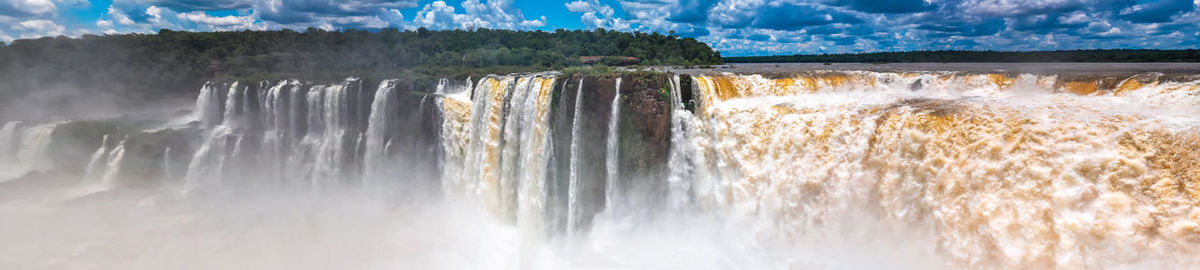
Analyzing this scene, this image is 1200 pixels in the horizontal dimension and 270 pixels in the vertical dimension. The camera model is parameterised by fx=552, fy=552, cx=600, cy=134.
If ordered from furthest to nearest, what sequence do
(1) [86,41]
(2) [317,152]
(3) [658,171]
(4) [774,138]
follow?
(1) [86,41] < (2) [317,152] < (3) [658,171] < (4) [774,138]

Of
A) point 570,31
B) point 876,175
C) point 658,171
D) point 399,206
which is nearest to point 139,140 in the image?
point 399,206

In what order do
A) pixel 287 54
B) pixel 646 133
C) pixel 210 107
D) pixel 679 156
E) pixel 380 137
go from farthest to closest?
pixel 287 54
pixel 210 107
pixel 380 137
pixel 646 133
pixel 679 156

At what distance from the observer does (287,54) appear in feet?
126

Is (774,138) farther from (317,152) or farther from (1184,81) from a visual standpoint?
(317,152)

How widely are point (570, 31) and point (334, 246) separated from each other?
41141 millimetres

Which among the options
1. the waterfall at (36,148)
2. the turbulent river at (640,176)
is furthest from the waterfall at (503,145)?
the waterfall at (36,148)

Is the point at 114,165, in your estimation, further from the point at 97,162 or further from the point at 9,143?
the point at 9,143

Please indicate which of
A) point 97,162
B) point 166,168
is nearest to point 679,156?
point 166,168

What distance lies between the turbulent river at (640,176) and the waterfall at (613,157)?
0.05 meters

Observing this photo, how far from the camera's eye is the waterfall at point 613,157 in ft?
43.1

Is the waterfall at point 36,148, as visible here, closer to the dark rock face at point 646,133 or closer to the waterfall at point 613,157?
the waterfall at point 613,157

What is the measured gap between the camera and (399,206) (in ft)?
58.0

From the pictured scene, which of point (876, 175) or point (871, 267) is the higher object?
point (876, 175)

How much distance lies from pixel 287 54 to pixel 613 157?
33870mm
